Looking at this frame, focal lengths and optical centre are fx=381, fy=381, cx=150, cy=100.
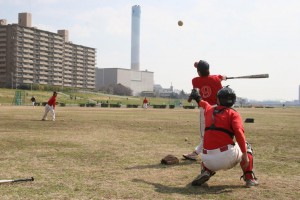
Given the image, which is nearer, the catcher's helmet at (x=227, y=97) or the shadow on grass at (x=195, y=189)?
the shadow on grass at (x=195, y=189)

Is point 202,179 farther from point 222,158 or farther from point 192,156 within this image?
point 192,156

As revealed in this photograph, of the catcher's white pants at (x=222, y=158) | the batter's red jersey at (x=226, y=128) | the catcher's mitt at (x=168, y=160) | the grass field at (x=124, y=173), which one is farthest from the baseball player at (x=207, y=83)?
the catcher's white pants at (x=222, y=158)

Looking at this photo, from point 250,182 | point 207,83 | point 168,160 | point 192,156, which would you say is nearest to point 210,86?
point 207,83

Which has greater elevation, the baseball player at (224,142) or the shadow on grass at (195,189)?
the baseball player at (224,142)

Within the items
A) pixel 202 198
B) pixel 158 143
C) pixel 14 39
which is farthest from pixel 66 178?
pixel 14 39

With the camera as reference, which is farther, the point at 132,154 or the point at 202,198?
the point at 132,154

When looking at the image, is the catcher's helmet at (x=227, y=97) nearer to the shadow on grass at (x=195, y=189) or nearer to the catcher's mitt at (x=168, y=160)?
the shadow on grass at (x=195, y=189)

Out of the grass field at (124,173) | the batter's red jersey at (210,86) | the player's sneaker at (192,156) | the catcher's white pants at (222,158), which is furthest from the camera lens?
the player's sneaker at (192,156)

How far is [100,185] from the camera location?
6.68m

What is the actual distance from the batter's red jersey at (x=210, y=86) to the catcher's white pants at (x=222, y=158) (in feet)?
8.56

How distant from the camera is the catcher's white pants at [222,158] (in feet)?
21.6

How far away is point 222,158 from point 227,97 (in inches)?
42.7

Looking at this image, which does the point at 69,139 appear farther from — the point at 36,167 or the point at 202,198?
the point at 202,198

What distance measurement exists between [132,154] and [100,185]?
12.3 ft
